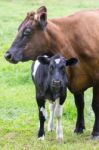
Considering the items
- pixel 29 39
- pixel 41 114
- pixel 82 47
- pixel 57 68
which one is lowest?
pixel 41 114

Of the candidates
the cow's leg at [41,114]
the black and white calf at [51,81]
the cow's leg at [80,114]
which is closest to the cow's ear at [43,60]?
the black and white calf at [51,81]

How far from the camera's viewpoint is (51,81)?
7934 millimetres

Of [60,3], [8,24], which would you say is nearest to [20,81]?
[8,24]

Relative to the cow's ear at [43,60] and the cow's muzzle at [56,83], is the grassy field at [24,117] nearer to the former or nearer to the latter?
the cow's muzzle at [56,83]

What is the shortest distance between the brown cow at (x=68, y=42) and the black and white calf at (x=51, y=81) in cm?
22

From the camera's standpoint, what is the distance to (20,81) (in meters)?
13.1

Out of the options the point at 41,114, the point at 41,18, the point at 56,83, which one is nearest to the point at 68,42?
the point at 41,18

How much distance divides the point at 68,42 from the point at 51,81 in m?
0.68

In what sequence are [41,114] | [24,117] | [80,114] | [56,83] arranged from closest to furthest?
[56,83], [41,114], [80,114], [24,117]

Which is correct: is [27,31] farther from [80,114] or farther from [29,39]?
[80,114]

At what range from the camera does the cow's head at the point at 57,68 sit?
25.8 ft

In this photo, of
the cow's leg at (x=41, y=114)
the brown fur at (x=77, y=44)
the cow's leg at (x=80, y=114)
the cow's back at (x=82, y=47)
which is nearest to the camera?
the brown fur at (x=77, y=44)

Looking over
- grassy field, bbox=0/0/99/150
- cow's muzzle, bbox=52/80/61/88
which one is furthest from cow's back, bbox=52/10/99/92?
grassy field, bbox=0/0/99/150

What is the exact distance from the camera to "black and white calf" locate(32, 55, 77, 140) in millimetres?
7930
